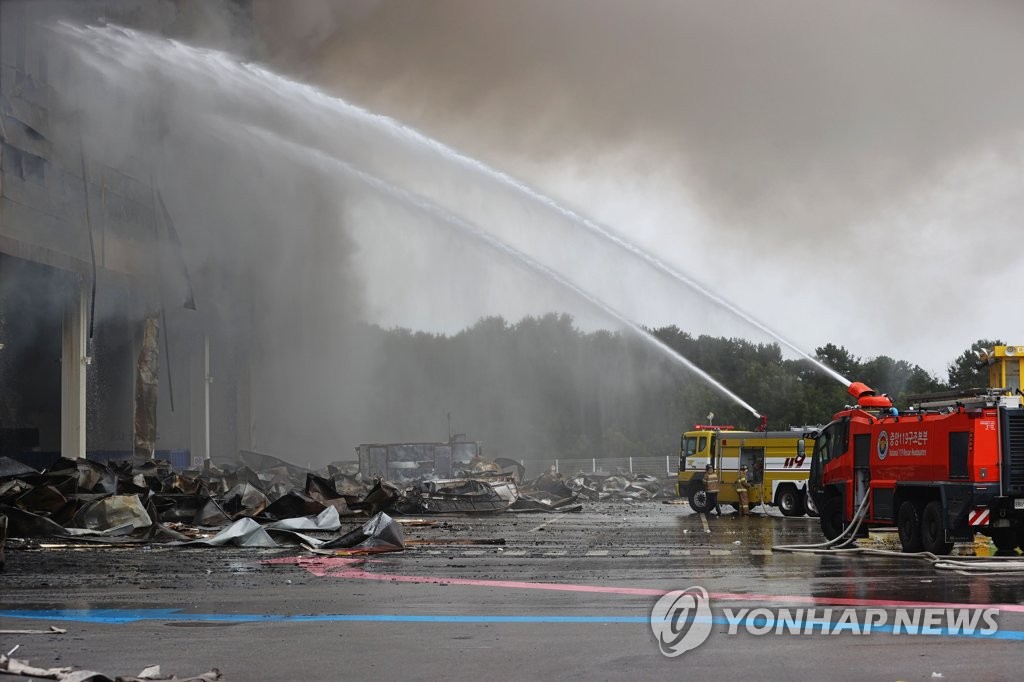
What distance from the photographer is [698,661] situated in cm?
709

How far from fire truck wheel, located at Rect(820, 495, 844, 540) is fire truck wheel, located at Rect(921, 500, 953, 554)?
3.24 meters

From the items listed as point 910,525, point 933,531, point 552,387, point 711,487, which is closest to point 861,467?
point 910,525

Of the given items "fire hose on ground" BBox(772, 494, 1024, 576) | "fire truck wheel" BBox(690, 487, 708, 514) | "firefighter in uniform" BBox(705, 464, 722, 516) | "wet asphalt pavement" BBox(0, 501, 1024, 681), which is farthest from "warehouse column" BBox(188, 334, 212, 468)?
"fire hose on ground" BBox(772, 494, 1024, 576)

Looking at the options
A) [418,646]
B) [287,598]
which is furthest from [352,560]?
[418,646]

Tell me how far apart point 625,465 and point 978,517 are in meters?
40.2

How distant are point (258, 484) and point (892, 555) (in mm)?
20069

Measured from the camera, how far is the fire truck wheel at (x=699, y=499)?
30.7 m

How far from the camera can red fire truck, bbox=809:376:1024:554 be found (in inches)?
556

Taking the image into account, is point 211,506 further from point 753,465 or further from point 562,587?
point 753,465

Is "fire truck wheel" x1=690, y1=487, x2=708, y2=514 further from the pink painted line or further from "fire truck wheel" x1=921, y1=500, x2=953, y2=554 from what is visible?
the pink painted line

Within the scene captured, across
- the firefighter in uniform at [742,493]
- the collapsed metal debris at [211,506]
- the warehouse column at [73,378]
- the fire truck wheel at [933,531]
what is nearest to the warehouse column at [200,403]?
the collapsed metal debris at [211,506]

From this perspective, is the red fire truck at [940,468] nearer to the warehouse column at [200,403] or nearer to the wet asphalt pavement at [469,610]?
the wet asphalt pavement at [469,610]

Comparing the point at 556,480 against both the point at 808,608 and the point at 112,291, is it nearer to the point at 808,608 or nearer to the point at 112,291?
the point at 112,291

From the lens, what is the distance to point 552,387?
65.4 m
